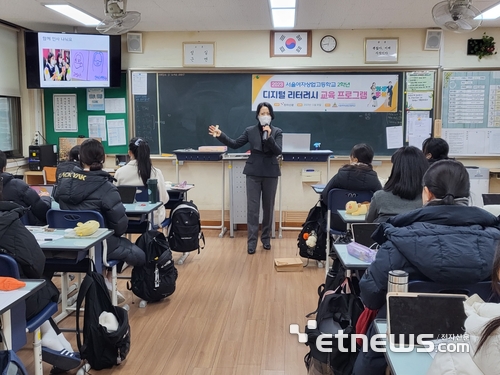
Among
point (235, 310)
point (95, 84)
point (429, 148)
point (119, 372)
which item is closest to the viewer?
point (119, 372)

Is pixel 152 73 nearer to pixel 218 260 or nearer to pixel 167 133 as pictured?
pixel 167 133

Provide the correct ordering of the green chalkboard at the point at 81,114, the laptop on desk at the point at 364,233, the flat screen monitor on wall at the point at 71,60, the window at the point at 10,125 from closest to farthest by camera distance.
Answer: the laptop on desk at the point at 364,233 < the flat screen monitor on wall at the point at 71,60 < the window at the point at 10,125 < the green chalkboard at the point at 81,114

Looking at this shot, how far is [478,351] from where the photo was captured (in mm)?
1003

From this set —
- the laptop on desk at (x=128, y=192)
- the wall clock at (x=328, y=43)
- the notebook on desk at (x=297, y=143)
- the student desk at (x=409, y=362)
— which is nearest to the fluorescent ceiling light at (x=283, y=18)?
the wall clock at (x=328, y=43)

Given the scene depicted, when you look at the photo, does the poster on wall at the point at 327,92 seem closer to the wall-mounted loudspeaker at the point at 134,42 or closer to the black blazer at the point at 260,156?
the black blazer at the point at 260,156

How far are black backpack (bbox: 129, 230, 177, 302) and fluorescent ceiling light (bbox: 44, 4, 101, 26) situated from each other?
2880mm

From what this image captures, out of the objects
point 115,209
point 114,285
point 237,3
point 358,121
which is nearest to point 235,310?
point 114,285

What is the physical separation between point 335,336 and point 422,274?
1.90ft

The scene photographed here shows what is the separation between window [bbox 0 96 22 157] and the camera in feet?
19.1

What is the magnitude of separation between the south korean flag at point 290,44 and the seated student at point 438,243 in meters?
4.42

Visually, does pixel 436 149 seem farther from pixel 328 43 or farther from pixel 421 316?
pixel 421 316

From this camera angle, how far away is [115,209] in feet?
10.0

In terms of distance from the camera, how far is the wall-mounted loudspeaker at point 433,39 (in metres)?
5.77

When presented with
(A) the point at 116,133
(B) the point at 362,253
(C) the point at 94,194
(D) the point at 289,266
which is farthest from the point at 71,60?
(B) the point at 362,253
